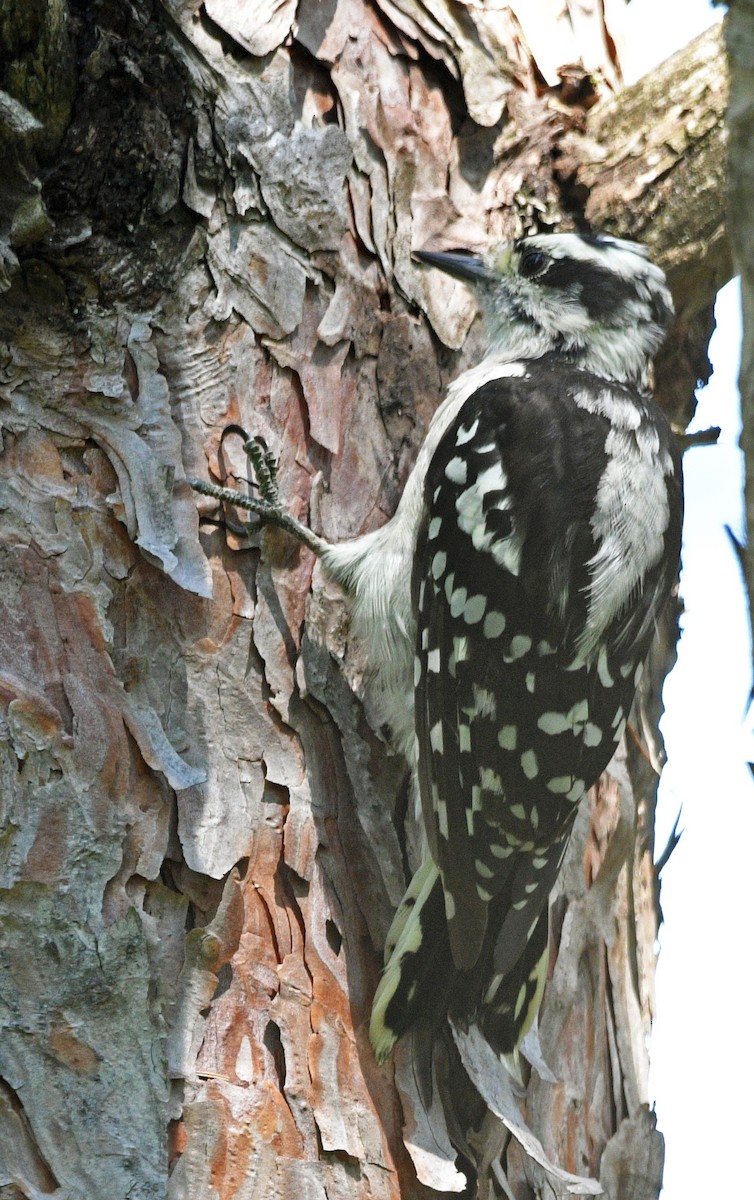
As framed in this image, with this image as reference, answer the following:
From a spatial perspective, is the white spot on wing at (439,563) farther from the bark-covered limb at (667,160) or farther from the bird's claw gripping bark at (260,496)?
the bark-covered limb at (667,160)

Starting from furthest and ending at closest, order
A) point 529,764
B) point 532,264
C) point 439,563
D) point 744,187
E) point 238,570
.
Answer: point 532,264 → point 439,563 → point 529,764 → point 238,570 → point 744,187

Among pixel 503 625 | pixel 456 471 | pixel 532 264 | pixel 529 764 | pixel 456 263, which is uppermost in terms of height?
pixel 532 264

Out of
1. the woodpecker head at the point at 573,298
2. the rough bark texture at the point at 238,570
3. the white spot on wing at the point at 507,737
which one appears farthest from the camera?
the woodpecker head at the point at 573,298

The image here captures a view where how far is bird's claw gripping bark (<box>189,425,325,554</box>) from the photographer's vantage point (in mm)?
2834

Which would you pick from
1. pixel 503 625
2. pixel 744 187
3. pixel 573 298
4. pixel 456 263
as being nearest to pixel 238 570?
pixel 503 625

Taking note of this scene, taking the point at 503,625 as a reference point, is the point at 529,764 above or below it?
below

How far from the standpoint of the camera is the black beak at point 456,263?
10.4 ft

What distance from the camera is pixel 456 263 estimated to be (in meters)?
3.21

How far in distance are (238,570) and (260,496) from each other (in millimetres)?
184

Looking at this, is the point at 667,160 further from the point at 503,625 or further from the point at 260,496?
the point at 260,496

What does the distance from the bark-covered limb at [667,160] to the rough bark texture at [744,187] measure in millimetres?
2074

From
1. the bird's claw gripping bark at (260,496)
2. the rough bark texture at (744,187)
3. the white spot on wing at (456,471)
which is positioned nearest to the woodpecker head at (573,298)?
the white spot on wing at (456,471)

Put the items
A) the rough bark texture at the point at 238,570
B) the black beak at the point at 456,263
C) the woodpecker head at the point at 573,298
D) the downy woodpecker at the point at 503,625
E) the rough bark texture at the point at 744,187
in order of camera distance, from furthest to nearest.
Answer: the woodpecker head at the point at 573,298, the black beak at the point at 456,263, the downy woodpecker at the point at 503,625, the rough bark texture at the point at 238,570, the rough bark texture at the point at 744,187

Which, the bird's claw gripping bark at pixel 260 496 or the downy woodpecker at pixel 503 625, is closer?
the bird's claw gripping bark at pixel 260 496
